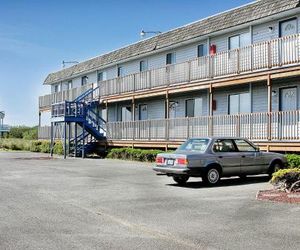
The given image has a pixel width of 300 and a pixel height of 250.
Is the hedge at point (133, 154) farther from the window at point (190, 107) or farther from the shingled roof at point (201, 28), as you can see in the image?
the shingled roof at point (201, 28)

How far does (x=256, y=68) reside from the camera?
72.1ft

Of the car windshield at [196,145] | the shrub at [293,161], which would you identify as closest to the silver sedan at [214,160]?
the car windshield at [196,145]

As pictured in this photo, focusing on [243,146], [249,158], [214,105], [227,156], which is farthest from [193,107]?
[227,156]

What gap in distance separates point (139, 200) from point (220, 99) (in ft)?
49.8

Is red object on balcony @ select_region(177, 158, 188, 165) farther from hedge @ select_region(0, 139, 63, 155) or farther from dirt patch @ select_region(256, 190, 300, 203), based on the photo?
hedge @ select_region(0, 139, 63, 155)

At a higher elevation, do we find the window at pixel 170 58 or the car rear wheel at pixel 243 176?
the window at pixel 170 58

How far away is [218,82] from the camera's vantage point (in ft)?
79.8

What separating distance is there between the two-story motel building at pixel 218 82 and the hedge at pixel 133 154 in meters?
0.84

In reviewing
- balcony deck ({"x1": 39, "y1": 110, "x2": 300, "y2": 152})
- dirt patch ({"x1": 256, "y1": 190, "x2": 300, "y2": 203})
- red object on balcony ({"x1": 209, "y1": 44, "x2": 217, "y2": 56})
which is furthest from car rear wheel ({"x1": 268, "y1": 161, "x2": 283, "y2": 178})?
red object on balcony ({"x1": 209, "y1": 44, "x2": 217, "y2": 56})

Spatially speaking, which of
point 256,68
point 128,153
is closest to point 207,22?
point 256,68

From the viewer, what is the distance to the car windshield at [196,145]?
52.9 feet

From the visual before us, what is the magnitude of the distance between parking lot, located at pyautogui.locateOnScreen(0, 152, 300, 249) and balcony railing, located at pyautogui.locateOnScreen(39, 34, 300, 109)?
21.0 feet

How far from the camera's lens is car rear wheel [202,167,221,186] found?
15.8 m

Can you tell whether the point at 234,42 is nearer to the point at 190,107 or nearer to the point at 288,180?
the point at 190,107
